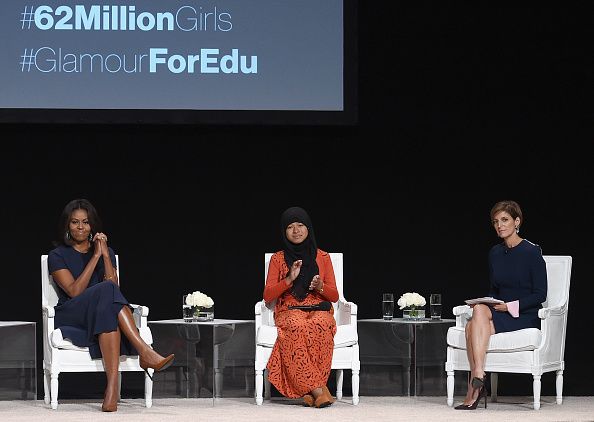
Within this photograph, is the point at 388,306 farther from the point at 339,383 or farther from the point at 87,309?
the point at 87,309

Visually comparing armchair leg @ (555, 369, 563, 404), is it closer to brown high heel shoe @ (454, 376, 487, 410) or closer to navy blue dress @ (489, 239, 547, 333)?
navy blue dress @ (489, 239, 547, 333)

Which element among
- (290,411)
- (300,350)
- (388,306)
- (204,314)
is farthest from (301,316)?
(388,306)

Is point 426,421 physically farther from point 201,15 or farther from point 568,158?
point 201,15

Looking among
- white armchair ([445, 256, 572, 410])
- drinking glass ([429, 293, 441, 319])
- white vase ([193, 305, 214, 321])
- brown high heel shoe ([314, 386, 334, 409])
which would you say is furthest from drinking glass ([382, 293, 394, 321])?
white vase ([193, 305, 214, 321])

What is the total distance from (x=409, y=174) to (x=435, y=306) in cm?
92

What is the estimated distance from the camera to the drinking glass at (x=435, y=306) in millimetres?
7059

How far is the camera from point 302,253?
670cm

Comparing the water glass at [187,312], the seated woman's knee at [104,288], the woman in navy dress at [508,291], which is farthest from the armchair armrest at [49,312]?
the woman in navy dress at [508,291]

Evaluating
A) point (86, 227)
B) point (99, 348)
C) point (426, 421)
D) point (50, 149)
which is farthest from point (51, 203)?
point (426, 421)

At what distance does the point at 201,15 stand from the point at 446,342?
245cm

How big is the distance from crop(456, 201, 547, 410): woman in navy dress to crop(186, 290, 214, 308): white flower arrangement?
1.44 meters

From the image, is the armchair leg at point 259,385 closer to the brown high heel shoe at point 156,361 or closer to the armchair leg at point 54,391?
the brown high heel shoe at point 156,361

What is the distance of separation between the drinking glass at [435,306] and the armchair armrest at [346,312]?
554 millimetres

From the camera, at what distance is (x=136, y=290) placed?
7.38 meters
